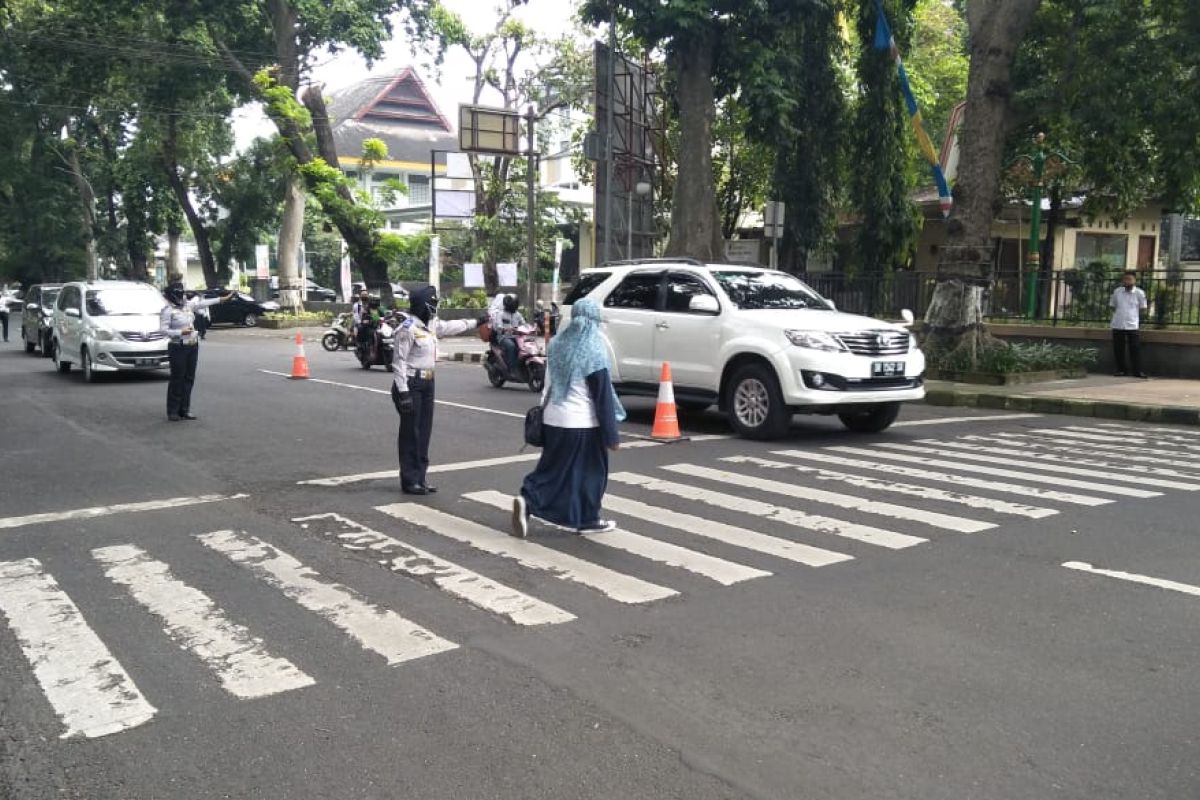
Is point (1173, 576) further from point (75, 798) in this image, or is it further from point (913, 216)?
point (913, 216)

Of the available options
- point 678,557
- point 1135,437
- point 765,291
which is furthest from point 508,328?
point 678,557

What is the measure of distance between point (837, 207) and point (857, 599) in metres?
22.9

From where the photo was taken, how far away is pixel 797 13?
21.8 m

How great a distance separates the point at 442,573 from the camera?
242 inches

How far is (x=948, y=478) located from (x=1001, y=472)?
2.16 ft

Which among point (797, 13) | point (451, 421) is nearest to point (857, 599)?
point (451, 421)

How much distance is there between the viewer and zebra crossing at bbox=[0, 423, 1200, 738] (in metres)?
4.77

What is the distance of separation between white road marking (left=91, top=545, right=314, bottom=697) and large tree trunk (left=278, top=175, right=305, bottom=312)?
35.7 metres

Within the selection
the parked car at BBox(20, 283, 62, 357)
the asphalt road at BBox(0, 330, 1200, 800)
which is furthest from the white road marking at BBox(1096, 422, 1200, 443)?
the parked car at BBox(20, 283, 62, 357)

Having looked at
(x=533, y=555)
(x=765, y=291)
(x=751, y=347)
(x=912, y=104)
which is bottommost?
(x=533, y=555)

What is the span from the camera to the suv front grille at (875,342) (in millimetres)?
10969

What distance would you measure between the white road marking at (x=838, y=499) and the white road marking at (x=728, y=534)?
1099 mm

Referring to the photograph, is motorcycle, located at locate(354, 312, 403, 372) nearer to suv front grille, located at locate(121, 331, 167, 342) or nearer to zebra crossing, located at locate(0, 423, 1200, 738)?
suv front grille, located at locate(121, 331, 167, 342)

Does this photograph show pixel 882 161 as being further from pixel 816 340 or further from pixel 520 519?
pixel 520 519
